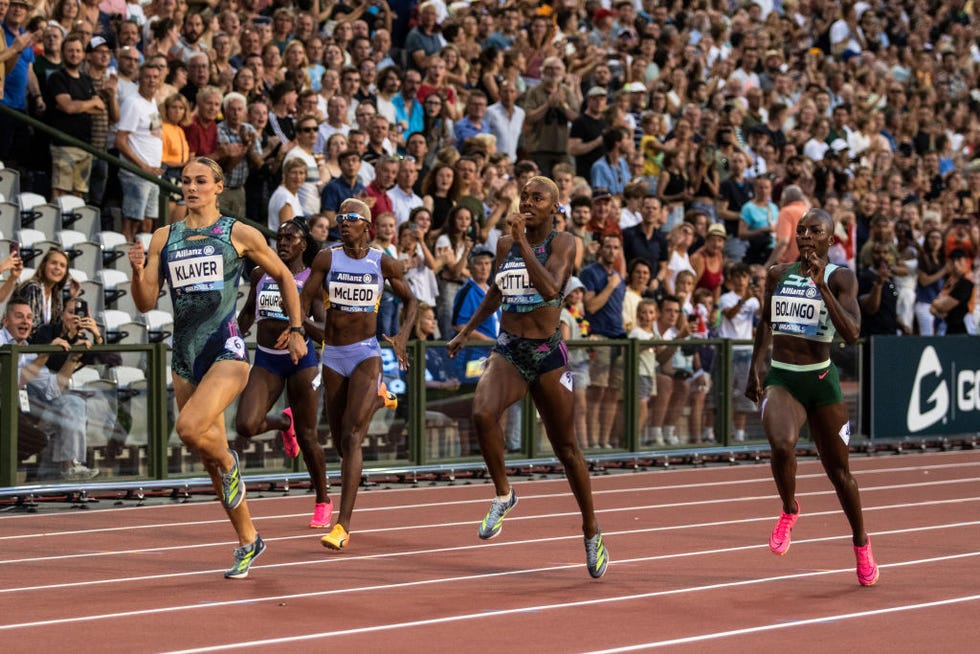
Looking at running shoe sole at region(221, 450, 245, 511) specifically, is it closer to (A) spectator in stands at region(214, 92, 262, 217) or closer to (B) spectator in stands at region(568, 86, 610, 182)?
(A) spectator in stands at region(214, 92, 262, 217)

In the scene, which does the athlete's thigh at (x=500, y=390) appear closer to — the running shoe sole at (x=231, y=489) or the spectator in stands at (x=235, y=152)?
the running shoe sole at (x=231, y=489)

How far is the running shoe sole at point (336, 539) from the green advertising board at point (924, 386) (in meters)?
11.6

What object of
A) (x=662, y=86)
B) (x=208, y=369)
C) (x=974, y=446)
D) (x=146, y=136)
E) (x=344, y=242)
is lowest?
(x=974, y=446)

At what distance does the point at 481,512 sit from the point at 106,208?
19.1ft

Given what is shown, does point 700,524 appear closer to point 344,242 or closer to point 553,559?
point 553,559

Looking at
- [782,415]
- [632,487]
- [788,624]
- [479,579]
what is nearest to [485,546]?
[479,579]

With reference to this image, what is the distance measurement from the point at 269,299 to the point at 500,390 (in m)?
3.24

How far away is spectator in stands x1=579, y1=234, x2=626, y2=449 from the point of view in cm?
1808

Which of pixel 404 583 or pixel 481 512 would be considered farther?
pixel 481 512

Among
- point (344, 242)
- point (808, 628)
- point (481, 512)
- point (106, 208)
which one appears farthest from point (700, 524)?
point (106, 208)

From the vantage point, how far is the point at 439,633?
8156mm

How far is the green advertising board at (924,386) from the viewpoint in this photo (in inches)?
837

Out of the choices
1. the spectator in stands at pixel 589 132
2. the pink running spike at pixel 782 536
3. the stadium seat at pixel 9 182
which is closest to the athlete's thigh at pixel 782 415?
the pink running spike at pixel 782 536

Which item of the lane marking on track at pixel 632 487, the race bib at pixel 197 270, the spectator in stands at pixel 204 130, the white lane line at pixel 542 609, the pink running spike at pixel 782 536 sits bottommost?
the lane marking on track at pixel 632 487
